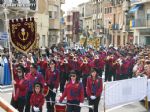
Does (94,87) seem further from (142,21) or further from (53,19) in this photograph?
(53,19)

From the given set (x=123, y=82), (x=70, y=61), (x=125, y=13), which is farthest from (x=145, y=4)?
(x=123, y=82)

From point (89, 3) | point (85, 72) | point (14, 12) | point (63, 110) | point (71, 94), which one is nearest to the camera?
point (63, 110)

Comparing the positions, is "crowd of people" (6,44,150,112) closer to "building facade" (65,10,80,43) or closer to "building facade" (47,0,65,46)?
"building facade" (47,0,65,46)

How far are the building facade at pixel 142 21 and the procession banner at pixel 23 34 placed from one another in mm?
38450

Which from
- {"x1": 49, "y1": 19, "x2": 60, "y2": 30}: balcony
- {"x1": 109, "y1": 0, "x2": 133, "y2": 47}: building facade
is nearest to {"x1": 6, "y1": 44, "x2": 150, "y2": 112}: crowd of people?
{"x1": 49, "y1": 19, "x2": 60, "y2": 30}: balcony

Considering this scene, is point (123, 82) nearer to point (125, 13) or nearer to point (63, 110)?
point (63, 110)

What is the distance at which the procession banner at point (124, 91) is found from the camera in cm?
1131

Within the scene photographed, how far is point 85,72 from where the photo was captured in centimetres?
1750

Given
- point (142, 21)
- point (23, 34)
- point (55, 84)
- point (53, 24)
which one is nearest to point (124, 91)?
point (55, 84)

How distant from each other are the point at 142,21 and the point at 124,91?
1596 inches

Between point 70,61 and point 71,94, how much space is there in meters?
8.29

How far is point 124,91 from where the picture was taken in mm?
11938

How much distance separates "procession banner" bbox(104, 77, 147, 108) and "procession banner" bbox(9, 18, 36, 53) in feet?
9.02

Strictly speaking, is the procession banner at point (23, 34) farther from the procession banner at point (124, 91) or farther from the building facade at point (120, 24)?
the building facade at point (120, 24)
